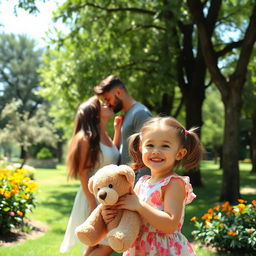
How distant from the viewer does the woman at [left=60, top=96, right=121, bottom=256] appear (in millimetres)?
3451

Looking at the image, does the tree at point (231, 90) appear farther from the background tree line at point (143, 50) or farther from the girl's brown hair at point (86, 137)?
the girl's brown hair at point (86, 137)

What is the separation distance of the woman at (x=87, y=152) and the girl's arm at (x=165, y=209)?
4.82ft

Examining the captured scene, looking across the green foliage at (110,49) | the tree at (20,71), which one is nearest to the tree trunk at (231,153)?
the green foliage at (110,49)

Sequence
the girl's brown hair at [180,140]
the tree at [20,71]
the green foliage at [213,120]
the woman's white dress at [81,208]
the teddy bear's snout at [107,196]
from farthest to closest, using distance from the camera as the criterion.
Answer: the tree at [20,71], the green foliage at [213,120], the woman's white dress at [81,208], the girl's brown hair at [180,140], the teddy bear's snout at [107,196]

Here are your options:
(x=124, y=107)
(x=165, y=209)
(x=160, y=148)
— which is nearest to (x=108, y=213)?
(x=165, y=209)

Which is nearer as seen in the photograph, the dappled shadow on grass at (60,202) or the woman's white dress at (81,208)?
the woman's white dress at (81,208)

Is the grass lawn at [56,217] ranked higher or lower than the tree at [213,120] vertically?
lower

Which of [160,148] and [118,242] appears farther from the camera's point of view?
[160,148]

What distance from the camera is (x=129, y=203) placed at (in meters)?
2.01

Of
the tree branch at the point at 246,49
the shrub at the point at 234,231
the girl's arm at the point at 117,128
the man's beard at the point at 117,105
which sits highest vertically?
the tree branch at the point at 246,49

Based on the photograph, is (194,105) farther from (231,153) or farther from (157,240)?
(157,240)

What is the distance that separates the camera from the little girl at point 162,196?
2006 mm

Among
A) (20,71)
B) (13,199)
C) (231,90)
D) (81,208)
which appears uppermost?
(20,71)

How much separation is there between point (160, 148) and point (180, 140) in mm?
177
